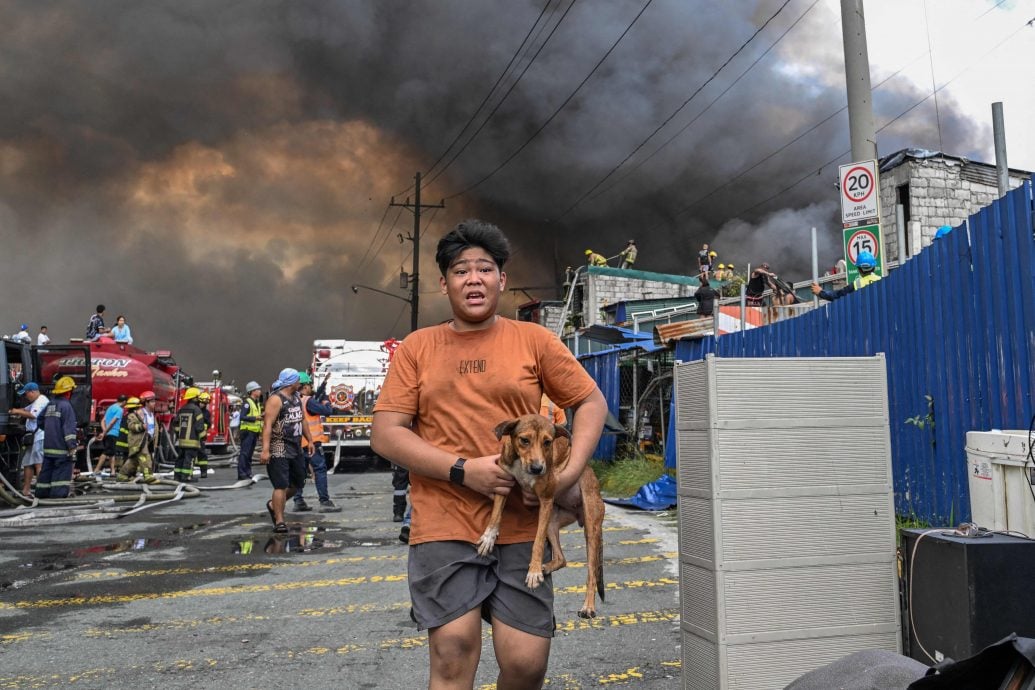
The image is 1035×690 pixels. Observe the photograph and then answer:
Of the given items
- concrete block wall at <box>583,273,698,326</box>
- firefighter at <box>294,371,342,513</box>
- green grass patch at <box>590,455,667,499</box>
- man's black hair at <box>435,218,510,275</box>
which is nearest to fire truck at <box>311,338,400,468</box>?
firefighter at <box>294,371,342,513</box>

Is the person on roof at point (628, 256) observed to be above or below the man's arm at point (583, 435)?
above

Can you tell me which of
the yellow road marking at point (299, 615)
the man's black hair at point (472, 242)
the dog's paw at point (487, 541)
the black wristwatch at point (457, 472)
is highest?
the man's black hair at point (472, 242)

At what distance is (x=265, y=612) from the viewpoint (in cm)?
646

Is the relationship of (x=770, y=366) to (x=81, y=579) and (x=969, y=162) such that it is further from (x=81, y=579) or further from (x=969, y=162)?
(x=969, y=162)

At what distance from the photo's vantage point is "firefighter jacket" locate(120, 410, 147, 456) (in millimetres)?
19000

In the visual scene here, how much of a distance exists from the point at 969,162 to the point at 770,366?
21074 mm

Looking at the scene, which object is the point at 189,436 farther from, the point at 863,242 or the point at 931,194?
the point at 931,194

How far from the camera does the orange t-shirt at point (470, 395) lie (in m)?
2.88

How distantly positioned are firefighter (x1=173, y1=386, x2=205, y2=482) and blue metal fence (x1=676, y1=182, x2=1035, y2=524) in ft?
47.1

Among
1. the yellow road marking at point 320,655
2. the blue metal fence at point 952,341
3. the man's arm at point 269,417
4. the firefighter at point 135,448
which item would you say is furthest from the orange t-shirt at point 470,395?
the firefighter at point 135,448

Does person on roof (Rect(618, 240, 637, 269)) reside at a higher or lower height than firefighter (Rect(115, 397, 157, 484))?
higher

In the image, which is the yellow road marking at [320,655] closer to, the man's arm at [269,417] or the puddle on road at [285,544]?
the puddle on road at [285,544]

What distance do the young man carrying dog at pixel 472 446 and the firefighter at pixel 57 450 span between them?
46.8ft

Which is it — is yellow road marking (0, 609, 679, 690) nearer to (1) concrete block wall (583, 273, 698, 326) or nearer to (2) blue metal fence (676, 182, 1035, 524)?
(2) blue metal fence (676, 182, 1035, 524)
